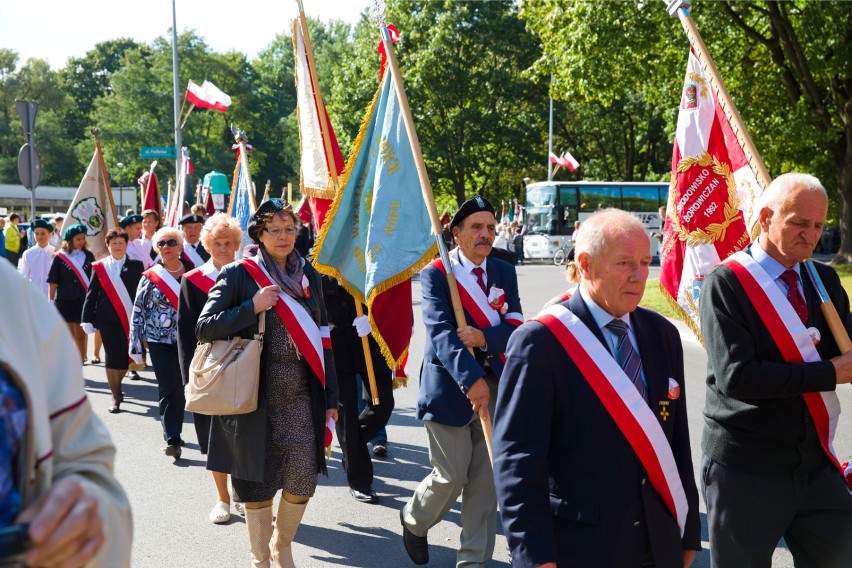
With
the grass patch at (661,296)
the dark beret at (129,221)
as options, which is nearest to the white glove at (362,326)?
the dark beret at (129,221)

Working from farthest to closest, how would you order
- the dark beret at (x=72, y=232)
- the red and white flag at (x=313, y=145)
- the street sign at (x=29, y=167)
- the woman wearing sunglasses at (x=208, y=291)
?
the street sign at (x=29, y=167)
the dark beret at (x=72, y=232)
the red and white flag at (x=313, y=145)
the woman wearing sunglasses at (x=208, y=291)

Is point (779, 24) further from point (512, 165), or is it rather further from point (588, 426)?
point (512, 165)

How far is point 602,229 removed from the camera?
2887mm

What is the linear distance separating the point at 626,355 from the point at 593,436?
0.30 metres

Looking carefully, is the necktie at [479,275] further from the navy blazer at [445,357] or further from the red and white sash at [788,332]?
the red and white sash at [788,332]

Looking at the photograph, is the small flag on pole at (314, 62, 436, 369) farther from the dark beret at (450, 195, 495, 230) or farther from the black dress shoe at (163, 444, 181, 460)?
the black dress shoe at (163, 444, 181, 460)

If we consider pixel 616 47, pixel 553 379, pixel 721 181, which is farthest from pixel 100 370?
pixel 616 47

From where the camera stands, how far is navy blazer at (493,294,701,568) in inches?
109

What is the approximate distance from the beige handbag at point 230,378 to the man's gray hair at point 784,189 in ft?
8.37

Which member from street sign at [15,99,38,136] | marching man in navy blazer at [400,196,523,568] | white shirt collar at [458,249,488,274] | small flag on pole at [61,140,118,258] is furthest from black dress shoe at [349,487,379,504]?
street sign at [15,99,38,136]

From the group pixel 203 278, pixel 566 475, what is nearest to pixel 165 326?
pixel 203 278

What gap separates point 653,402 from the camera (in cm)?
293

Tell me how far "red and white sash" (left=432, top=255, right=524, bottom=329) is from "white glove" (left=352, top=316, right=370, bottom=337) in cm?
135

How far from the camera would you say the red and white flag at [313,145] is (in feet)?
22.4
